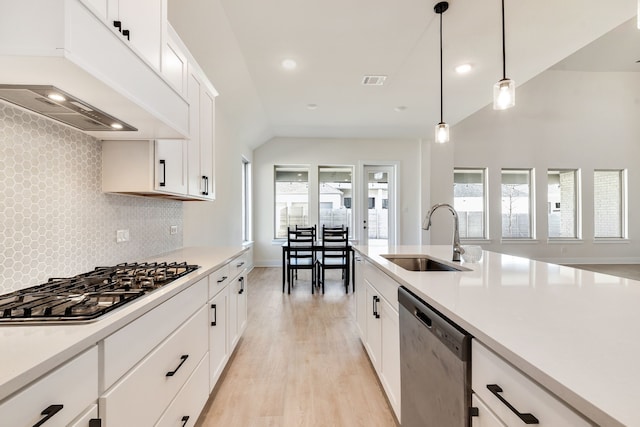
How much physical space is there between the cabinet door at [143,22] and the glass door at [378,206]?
524cm

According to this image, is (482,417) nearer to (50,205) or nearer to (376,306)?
(376,306)

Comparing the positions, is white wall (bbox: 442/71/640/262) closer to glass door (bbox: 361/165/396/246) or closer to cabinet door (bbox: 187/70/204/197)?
glass door (bbox: 361/165/396/246)

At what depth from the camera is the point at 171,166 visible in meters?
1.85

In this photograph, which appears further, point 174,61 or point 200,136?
point 200,136

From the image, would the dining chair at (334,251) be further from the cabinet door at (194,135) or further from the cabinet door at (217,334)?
the cabinet door at (194,135)

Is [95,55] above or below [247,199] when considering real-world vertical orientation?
above

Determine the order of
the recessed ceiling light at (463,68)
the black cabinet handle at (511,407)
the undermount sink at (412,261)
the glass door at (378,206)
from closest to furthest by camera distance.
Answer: the black cabinet handle at (511,407) < the undermount sink at (412,261) < the recessed ceiling light at (463,68) < the glass door at (378,206)

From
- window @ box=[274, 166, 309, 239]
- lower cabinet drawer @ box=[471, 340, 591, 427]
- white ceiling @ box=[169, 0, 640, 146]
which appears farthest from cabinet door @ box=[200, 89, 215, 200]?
window @ box=[274, 166, 309, 239]

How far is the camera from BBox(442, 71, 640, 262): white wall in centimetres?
667

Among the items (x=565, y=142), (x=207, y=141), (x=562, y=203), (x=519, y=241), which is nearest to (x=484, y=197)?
(x=519, y=241)

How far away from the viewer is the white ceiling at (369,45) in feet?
7.69

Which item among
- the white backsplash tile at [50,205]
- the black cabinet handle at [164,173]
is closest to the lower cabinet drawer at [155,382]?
the white backsplash tile at [50,205]

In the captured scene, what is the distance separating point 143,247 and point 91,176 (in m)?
0.67

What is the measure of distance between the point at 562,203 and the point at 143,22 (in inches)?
344
